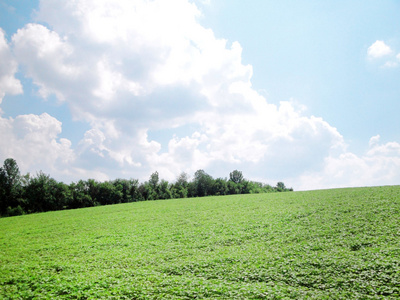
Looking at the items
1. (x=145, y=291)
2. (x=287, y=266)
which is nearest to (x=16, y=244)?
(x=145, y=291)

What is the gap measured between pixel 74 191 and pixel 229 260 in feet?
242

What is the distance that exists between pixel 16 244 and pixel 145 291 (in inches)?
880

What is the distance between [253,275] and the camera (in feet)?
42.0

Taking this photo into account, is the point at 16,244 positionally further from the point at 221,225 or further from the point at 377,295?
the point at 377,295

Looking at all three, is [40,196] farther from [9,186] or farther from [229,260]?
[229,260]

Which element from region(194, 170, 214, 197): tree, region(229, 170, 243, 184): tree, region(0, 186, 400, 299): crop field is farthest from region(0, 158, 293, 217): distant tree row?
region(0, 186, 400, 299): crop field

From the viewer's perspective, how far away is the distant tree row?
66.7m

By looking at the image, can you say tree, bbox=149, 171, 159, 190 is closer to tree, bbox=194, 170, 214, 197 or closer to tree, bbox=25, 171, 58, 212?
tree, bbox=194, 170, 214, 197

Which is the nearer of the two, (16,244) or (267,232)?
(267,232)

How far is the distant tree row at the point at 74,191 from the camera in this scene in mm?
66688

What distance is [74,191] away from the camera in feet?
244

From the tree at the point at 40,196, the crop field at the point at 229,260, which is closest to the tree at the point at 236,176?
the tree at the point at 40,196

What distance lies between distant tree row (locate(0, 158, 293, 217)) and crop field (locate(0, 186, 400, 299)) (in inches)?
1884

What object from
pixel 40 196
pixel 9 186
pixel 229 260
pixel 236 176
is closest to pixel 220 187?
pixel 236 176
